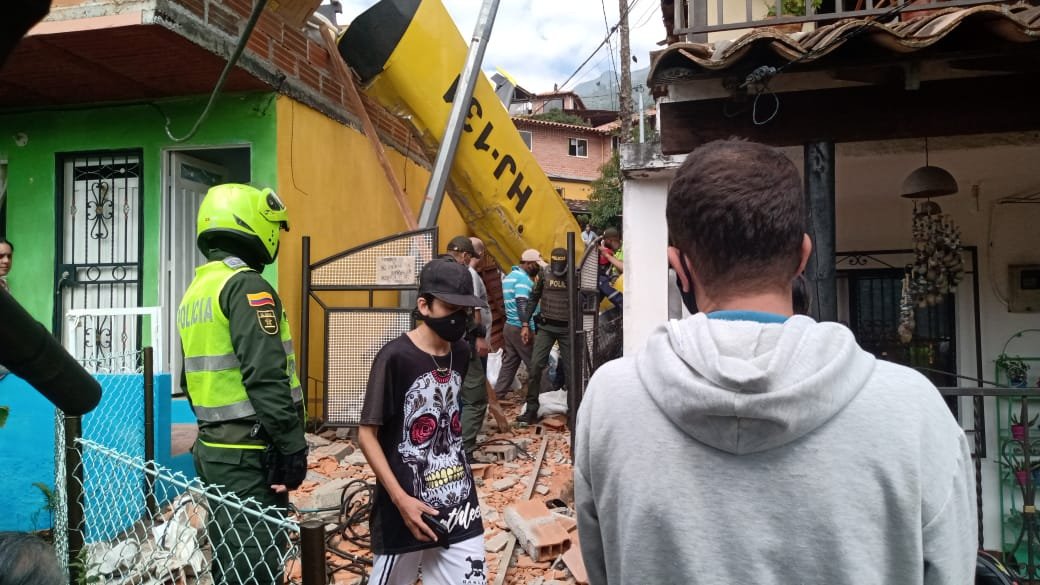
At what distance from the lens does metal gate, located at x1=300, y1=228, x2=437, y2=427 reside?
6281mm

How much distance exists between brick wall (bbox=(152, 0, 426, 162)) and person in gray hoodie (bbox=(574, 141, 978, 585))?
18.0ft

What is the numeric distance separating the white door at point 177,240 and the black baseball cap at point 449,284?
4.91m

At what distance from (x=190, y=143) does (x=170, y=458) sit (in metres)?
3.45

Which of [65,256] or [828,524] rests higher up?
[65,256]

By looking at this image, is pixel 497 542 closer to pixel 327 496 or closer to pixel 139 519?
pixel 327 496

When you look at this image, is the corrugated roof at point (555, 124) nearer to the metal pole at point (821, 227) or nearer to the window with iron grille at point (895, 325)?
the window with iron grille at point (895, 325)

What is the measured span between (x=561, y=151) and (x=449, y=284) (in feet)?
110

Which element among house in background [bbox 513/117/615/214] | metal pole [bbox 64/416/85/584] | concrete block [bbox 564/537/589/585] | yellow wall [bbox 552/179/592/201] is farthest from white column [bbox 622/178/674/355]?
yellow wall [bbox 552/179/592/201]

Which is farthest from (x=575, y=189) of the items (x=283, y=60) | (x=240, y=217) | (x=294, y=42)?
(x=240, y=217)

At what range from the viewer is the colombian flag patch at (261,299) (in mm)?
2828

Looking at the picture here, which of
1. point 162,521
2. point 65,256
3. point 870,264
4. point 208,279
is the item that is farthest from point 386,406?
point 65,256

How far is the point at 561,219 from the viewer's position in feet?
32.6

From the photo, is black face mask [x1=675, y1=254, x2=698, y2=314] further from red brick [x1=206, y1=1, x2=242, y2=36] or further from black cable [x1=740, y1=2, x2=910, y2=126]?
red brick [x1=206, y1=1, x2=242, y2=36]

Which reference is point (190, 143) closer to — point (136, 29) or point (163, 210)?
point (163, 210)
